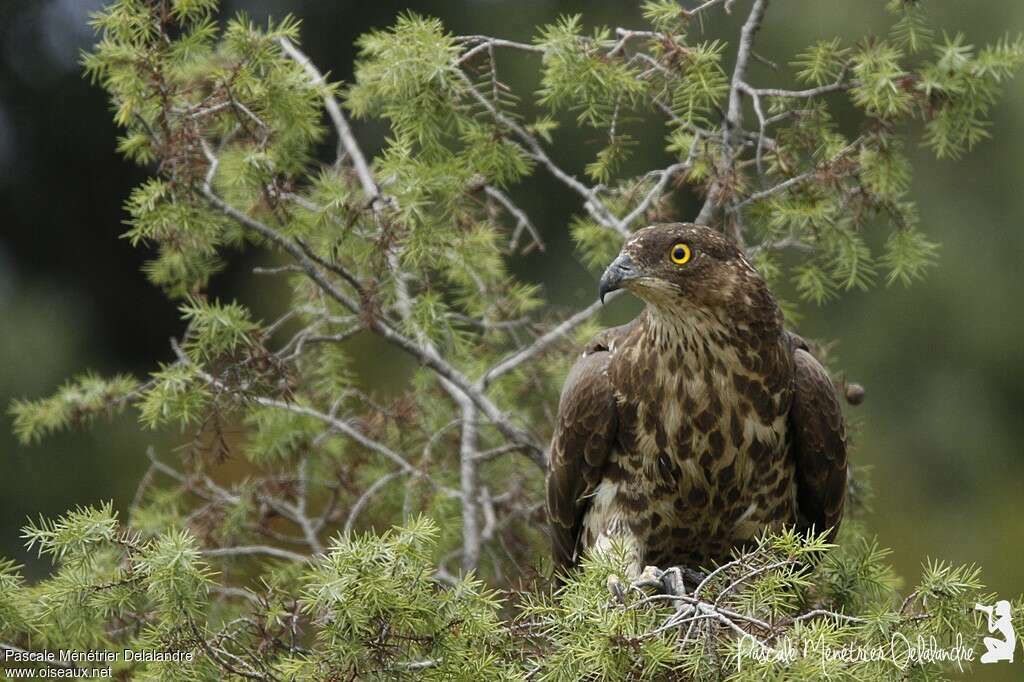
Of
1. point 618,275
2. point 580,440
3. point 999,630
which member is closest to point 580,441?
point 580,440

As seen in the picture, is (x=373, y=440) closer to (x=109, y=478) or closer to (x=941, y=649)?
(x=941, y=649)

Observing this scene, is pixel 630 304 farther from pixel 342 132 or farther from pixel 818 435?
pixel 818 435

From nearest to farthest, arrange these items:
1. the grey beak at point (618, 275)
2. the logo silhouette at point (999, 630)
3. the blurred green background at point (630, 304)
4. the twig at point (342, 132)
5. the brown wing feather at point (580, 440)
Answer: the logo silhouette at point (999, 630)
the grey beak at point (618, 275)
the brown wing feather at point (580, 440)
the twig at point (342, 132)
the blurred green background at point (630, 304)

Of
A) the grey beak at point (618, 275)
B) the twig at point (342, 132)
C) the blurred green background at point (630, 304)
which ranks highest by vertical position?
the twig at point (342, 132)

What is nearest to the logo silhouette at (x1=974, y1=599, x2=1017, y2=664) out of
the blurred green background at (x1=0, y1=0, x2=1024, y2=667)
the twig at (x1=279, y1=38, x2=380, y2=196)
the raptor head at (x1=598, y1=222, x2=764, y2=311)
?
the raptor head at (x1=598, y1=222, x2=764, y2=311)

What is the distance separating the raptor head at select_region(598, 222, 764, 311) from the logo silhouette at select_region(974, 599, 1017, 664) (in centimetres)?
135

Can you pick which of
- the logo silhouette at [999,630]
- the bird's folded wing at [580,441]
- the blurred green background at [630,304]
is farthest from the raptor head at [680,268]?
the blurred green background at [630,304]

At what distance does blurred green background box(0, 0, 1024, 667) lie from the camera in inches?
302

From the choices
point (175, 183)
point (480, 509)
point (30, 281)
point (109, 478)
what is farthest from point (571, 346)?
point (30, 281)

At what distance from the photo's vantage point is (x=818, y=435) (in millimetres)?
4344

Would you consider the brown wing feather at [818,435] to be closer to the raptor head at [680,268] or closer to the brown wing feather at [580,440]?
the raptor head at [680,268]

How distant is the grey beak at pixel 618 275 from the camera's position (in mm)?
4062

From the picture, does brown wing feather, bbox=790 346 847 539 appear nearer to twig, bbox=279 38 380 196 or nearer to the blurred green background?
twig, bbox=279 38 380 196

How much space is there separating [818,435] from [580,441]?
2.37 ft
